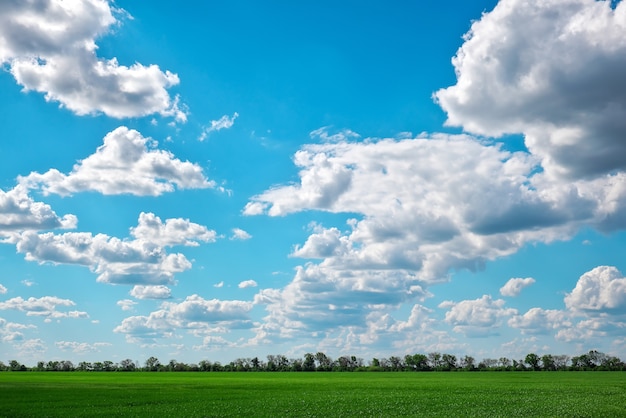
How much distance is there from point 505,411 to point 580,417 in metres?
6.68

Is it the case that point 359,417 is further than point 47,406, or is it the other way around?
point 47,406

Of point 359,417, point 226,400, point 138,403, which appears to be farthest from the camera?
point 226,400

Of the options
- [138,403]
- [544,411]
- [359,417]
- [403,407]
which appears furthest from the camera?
[138,403]

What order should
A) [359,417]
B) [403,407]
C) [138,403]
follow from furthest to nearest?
[138,403] → [403,407] → [359,417]

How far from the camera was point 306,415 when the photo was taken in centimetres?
4862

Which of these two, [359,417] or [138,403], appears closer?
[359,417]

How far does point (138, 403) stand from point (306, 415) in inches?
854

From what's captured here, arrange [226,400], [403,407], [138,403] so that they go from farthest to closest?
1. [226,400]
2. [138,403]
3. [403,407]

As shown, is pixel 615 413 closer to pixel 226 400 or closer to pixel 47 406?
pixel 226 400

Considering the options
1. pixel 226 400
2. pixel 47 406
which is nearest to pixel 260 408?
pixel 226 400

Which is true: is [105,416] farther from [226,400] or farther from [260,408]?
[226,400]

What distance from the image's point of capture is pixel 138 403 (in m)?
61.3

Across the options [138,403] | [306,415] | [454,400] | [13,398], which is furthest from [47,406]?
[454,400]

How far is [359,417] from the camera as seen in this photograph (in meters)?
47.5
